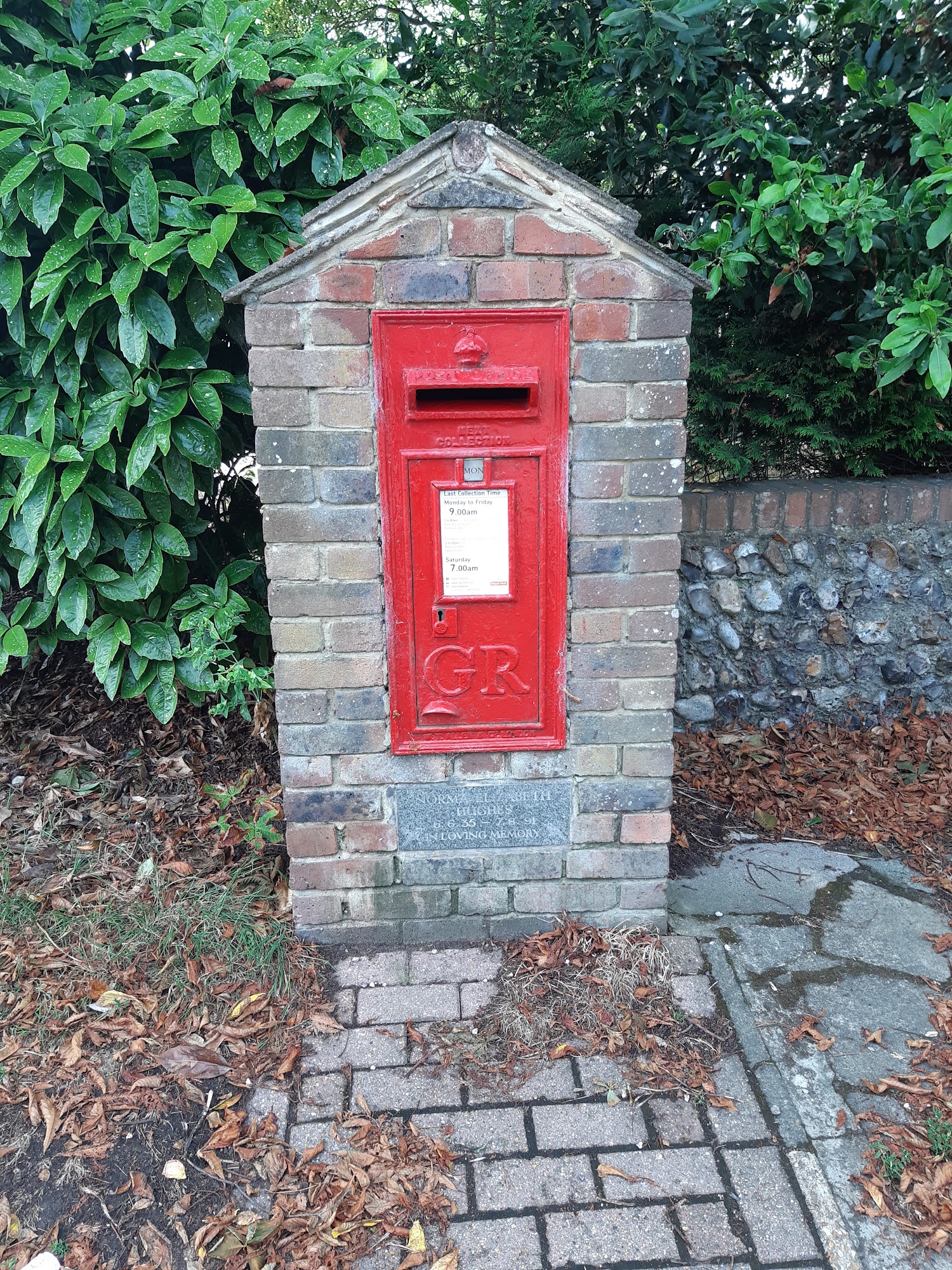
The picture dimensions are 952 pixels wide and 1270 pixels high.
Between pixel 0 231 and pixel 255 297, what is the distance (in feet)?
2.97

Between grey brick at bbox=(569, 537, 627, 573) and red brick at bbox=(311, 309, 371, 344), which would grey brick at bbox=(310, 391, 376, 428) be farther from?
grey brick at bbox=(569, 537, 627, 573)

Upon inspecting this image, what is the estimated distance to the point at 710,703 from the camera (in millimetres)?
4098

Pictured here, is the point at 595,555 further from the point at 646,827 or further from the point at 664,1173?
the point at 664,1173

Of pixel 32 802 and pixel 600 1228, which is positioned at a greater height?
pixel 32 802

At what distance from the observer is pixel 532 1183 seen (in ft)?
6.62

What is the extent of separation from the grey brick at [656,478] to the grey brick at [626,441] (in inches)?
1.0

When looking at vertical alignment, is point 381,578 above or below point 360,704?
above

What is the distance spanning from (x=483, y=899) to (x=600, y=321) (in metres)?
1.73

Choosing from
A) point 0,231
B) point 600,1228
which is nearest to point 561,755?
point 600,1228

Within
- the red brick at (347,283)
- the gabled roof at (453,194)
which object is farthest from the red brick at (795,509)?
the red brick at (347,283)

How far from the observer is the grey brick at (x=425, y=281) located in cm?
227

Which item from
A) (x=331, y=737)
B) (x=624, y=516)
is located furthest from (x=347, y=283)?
(x=331, y=737)

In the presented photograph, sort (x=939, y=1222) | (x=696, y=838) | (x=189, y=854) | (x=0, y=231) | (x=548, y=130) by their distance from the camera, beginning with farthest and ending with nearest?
(x=548, y=130) < (x=696, y=838) < (x=189, y=854) < (x=0, y=231) < (x=939, y=1222)

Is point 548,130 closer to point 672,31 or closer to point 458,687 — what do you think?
point 672,31
